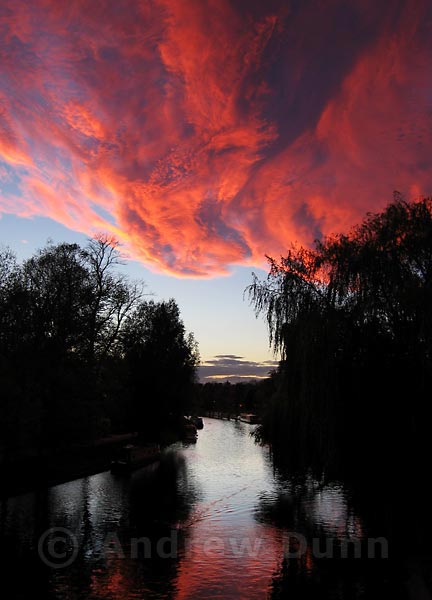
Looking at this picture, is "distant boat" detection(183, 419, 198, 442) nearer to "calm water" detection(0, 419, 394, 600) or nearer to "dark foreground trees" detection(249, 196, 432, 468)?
"calm water" detection(0, 419, 394, 600)

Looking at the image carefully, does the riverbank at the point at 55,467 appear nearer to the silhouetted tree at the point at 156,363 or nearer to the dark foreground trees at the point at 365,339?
the silhouetted tree at the point at 156,363

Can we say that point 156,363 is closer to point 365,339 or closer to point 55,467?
point 55,467

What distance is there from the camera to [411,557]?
16.2 metres

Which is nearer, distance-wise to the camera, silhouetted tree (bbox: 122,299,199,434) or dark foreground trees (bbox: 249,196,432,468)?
dark foreground trees (bbox: 249,196,432,468)

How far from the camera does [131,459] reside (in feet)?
129

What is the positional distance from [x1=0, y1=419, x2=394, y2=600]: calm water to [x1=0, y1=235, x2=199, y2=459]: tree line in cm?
385

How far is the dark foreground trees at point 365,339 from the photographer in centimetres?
1694

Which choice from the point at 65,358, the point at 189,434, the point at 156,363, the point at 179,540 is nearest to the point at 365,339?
the point at 179,540

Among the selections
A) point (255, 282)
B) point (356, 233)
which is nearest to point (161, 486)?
point (255, 282)

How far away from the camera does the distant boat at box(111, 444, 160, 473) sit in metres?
38.6

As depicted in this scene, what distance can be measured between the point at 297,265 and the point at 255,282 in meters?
1.72

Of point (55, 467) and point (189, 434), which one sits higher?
point (55, 467)

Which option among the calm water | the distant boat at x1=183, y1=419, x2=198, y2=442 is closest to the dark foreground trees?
the calm water

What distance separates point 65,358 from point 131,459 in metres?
9.00
